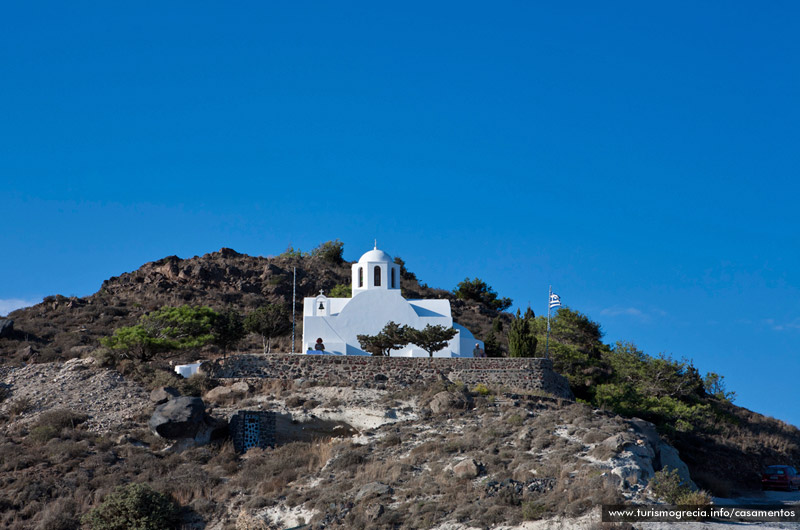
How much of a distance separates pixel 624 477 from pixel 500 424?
7.04 metres

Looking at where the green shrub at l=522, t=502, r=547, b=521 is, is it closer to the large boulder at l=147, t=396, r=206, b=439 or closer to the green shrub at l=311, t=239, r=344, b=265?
the large boulder at l=147, t=396, r=206, b=439

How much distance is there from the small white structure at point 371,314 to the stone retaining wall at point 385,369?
4.36 metres

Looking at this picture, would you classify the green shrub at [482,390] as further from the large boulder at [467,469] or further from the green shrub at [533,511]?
the green shrub at [533,511]

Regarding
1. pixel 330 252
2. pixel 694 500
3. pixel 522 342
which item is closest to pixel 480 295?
pixel 330 252

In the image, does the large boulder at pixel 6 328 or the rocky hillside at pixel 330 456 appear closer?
the rocky hillside at pixel 330 456

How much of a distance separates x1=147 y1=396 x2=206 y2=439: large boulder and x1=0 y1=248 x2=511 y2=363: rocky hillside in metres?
18.2

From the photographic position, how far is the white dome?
44.3 metres

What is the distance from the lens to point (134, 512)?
22.7 m

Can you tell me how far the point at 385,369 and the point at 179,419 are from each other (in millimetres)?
9521

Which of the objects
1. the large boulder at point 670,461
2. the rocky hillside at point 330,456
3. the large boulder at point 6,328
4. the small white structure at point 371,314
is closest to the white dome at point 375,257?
the small white structure at point 371,314

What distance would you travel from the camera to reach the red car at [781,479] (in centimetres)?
3084

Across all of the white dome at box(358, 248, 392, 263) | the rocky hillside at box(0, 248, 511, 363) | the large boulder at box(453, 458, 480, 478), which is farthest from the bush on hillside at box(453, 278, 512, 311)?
the large boulder at box(453, 458, 480, 478)

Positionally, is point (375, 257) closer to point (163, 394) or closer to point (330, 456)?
point (163, 394)

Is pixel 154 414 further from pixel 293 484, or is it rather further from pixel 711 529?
pixel 711 529
